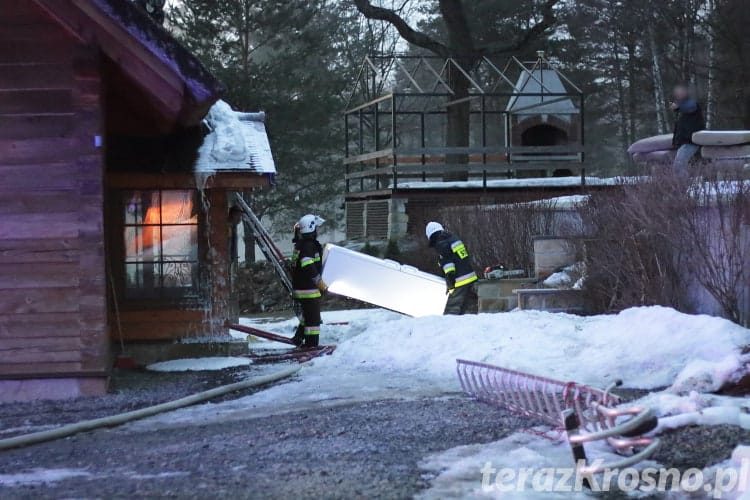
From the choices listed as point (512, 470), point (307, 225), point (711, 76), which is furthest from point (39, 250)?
point (711, 76)

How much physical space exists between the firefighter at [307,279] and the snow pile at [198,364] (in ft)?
4.09

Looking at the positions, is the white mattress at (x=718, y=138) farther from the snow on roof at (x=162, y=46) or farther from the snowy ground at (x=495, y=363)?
the snow on roof at (x=162, y=46)

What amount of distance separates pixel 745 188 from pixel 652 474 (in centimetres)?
526

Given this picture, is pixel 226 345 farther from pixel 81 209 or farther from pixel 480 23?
pixel 480 23

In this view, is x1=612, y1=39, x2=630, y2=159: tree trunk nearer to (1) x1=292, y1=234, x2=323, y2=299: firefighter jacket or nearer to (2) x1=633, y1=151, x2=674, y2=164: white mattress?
(2) x1=633, y1=151, x2=674, y2=164: white mattress

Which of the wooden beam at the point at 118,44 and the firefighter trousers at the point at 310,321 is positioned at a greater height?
the wooden beam at the point at 118,44

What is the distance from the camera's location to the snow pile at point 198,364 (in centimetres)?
1076

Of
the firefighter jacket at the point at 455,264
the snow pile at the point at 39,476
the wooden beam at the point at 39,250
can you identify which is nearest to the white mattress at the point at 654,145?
the firefighter jacket at the point at 455,264

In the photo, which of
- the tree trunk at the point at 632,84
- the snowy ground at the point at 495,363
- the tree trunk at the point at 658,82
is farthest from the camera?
the tree trunk at the point at 632,84

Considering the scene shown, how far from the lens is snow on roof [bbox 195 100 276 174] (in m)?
10.7

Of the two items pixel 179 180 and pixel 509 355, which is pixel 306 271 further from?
pixel 509 355

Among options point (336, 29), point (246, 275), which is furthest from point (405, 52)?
point (246, 275)

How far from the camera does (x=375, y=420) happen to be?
7133mm

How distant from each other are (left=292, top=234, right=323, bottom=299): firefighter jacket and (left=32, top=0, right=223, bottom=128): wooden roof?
12.0 ft
